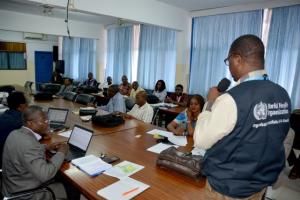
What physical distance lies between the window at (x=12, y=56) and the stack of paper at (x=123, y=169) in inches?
394

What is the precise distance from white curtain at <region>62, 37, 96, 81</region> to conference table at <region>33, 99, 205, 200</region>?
735 centimetres

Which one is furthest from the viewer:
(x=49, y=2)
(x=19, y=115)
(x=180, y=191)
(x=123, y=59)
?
(x=123, y=59)

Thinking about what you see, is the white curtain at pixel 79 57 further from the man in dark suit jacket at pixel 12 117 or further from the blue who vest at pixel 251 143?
the blue who vest at pixel 251 143

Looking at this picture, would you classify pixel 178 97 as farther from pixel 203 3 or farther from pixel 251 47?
pixel 251 47

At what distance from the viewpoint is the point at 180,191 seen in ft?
4.92

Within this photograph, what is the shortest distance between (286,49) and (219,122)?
4632mm

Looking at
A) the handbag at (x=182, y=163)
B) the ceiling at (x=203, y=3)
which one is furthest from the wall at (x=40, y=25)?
the handbag at (x=182, y=163)

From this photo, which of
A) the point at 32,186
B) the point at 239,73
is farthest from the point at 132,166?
the point at 239,73

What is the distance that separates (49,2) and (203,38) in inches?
157

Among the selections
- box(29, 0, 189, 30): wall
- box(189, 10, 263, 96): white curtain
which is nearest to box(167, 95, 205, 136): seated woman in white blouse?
box(29, 0, 189, 30): wall

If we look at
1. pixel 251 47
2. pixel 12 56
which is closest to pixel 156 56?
pixel 251 47

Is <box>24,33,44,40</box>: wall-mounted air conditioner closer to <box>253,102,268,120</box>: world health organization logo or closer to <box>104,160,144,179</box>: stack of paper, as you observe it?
<box>104,160,144,179</box>: stack of paper

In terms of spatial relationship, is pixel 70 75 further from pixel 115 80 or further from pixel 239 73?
pixel 239 73

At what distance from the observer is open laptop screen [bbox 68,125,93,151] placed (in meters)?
2.07
